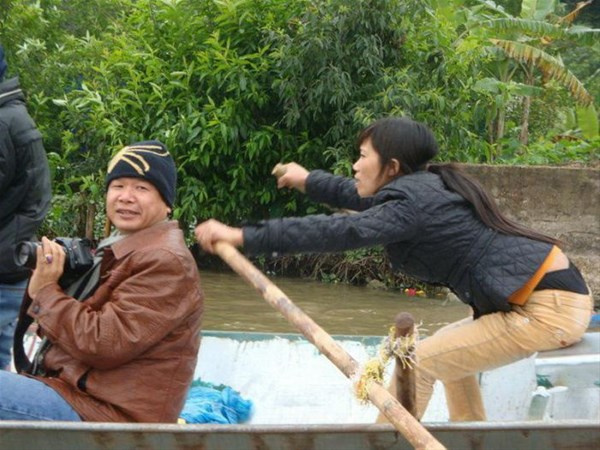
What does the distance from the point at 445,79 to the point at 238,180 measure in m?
2.34

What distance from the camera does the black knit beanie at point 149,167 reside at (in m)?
3.25

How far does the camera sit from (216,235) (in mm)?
3543

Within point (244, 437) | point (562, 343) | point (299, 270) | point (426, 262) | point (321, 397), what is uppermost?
point (426, 262)

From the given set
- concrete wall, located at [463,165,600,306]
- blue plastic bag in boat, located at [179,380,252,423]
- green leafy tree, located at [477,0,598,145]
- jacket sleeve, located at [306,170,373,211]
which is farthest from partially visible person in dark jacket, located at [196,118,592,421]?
green leafy tree, located at [477,0,598,145]

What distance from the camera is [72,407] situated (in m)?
3.19

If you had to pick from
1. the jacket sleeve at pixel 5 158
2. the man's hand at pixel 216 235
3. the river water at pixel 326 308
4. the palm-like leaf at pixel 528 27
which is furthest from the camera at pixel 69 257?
the palm-like leaf at pixel 528 27

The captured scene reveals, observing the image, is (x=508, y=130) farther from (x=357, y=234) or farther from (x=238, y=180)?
(x=357, y=234)

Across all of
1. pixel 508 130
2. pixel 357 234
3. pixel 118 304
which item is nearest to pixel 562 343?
pixel 357 234

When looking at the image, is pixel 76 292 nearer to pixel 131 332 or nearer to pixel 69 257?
pixel 69 257

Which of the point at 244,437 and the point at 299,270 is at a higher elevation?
the point at 244,437

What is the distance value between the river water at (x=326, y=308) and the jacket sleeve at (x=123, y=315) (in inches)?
198

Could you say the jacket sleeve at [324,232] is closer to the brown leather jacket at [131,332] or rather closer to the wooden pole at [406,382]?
the brown leather jacket at [131,332]

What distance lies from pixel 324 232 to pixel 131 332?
801mm

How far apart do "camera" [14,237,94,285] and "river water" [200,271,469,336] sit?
4.87 m
